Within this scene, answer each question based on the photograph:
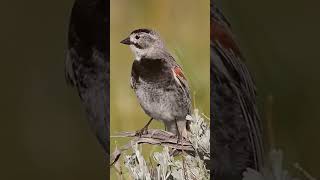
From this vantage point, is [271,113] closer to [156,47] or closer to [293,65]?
[293,65]

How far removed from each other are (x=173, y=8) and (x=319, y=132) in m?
0.86

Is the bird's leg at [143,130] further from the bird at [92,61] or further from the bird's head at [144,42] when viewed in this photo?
the bird's head at [144,42]

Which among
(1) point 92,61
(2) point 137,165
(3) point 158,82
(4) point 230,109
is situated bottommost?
(2) point 137,165

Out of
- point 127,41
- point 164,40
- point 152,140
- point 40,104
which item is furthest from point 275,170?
point 40,104

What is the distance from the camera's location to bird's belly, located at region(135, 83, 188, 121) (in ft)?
8.81

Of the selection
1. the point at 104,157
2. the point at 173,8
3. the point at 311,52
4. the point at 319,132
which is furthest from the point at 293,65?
the point at 104,157

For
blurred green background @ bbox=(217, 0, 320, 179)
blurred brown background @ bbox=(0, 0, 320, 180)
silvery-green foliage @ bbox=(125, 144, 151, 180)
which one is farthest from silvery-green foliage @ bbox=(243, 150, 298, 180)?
blurred brown background @ bbox=(0, 0, 320, 180)

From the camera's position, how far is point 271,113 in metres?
2.40

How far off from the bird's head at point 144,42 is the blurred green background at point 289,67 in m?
0.46

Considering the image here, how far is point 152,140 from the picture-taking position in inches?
108

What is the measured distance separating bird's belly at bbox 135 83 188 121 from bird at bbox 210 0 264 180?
19 centimetres

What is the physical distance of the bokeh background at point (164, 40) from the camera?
2588 mm

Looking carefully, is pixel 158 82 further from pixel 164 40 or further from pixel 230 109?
pixel 230 109

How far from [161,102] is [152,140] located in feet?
0.61
